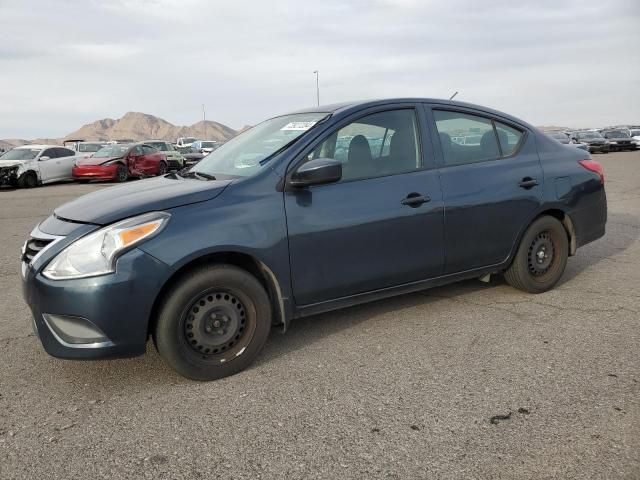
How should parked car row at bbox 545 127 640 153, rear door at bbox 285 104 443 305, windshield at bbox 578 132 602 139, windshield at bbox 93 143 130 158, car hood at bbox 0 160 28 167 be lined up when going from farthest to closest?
windshield at bbox 578 132 602 139, parked car row at bbox 545 127 640 153, windshield at bbox 93 143 130 158, car hood at bbox 0 160 28 167, rear door at bbox 285 104 443 305

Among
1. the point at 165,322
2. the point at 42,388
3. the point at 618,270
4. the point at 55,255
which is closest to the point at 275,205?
the point at 165,322

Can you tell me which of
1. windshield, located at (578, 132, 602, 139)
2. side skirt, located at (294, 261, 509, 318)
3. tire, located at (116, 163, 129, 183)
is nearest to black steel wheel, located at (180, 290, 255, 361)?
side skirt, located at (294, 261, 509, 318)

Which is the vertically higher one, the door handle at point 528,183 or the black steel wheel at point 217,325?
the door handle at point 528,183

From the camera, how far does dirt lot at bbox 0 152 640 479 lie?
7.73ft

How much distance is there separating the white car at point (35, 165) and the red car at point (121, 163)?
0.48 metres

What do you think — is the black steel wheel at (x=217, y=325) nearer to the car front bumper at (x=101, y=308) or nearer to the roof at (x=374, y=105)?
the car front bumper at (x=101, y=308)

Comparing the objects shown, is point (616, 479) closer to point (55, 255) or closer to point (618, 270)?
point (55, 255)

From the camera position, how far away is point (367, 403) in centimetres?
286

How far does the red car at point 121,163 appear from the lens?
18438mm

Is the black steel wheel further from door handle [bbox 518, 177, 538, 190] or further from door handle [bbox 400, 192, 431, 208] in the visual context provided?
door handle [bbox 518, 177, 538, 190]

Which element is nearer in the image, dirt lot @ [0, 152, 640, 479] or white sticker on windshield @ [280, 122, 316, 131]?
dirt lot @ [0, 152, 640, 479]

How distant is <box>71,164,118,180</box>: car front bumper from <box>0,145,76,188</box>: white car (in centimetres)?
81

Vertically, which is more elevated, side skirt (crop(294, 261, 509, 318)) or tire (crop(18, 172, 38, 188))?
tire (crop(18, 172, 38, 188))

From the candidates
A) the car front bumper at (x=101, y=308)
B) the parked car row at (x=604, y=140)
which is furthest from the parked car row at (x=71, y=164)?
the parked car row at (x=604, y=140)
